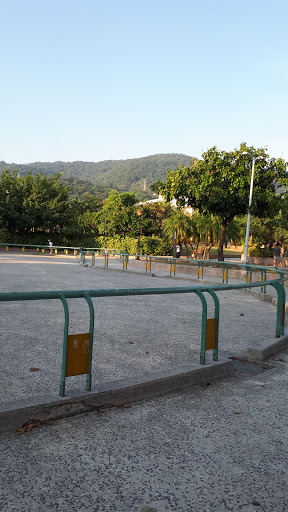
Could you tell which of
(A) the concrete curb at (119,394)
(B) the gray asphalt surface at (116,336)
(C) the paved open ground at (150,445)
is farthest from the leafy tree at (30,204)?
(A) the concrete curb at (119,394)

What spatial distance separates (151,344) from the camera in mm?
7020

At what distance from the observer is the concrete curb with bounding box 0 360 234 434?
3.64m

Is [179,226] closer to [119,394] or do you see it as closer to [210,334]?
[210,334]

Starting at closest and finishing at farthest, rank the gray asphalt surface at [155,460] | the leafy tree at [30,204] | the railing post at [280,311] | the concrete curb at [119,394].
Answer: the gray asphalt surface at [155,460] → the concrete curb at [119,394] → the railing post at [280,311] → the leafy tree at [30,204]

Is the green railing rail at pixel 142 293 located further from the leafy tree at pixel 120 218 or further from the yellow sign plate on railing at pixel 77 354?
the leafy tree at pixel 120 218

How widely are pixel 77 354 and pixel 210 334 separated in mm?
2018

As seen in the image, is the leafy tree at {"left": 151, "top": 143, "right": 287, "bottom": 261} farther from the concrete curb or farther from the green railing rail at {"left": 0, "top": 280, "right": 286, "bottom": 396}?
the concrete curb

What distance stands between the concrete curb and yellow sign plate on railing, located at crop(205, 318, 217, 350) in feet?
0.75

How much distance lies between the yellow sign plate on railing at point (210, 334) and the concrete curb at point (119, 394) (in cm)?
23

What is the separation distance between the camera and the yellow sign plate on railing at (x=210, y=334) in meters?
5.41

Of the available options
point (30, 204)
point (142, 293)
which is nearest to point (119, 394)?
point (142, 293)

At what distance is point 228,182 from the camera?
1087 inches

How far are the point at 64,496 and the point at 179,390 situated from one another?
228cm

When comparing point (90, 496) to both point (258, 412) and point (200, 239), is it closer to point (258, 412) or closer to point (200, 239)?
point (258, 412)
